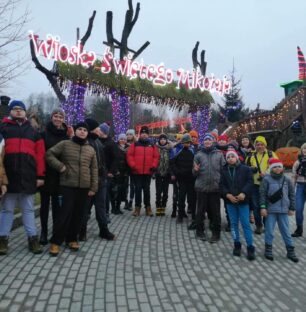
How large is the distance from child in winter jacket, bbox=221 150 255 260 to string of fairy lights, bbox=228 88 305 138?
14.5 m

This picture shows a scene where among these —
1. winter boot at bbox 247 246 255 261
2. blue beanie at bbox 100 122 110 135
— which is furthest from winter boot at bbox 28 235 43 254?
winter boot at bbox 247 246 255 261

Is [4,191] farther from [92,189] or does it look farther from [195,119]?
[195,119]

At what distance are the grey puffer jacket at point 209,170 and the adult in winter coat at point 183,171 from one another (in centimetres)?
78

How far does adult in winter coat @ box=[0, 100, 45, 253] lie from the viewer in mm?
4738

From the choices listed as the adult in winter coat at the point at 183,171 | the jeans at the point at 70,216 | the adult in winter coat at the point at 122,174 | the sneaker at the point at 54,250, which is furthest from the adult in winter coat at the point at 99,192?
the adult in winter coat at the point at 122,174

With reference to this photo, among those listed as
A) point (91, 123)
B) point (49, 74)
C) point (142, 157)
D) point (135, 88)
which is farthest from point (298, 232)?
point (49, 74)

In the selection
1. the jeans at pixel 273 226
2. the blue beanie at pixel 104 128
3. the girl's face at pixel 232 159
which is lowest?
the jeans at pixel 273 226

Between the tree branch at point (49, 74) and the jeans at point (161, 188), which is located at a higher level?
A: the tree branch at point (49, 74)

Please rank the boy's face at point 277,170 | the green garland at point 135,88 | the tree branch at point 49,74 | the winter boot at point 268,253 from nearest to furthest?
1. the winter boot at point 268,253
2. the boy's face at point 277,170
3. the tree branch at point 49,74
4. the green garland at point 135,88

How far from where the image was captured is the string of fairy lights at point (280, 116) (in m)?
18.5

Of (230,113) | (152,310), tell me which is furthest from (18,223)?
(230,113)

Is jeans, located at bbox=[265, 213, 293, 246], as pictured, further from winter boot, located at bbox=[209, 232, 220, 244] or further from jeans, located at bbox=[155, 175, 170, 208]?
jeans, located at bbox=[155, 175, 170, 208]

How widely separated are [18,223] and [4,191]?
2042 millimetres

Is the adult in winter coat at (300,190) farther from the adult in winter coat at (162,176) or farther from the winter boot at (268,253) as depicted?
the adult in winter coat at (162,176)
